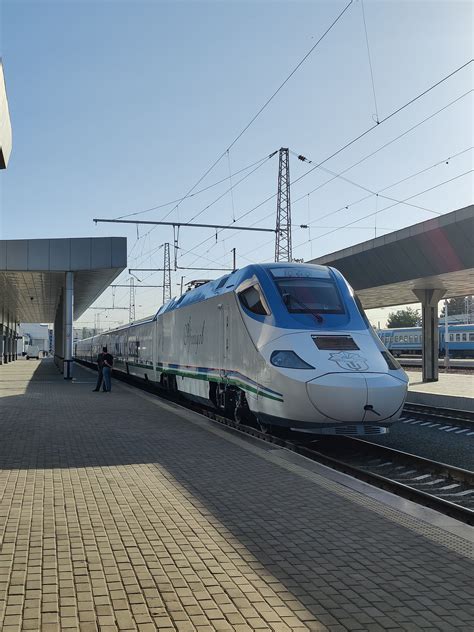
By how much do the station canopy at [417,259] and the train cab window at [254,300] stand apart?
9.00m

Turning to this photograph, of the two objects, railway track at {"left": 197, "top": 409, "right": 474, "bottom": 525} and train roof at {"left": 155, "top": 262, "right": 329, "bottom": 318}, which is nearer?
railway track at {"left": 197, "top": 409, "right": 474, "bottom": 525}

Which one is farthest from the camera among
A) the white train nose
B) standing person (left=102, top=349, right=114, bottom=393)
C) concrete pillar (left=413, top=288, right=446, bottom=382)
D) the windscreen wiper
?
concrete pillar (left=413, top=288, right=446, bottom=382)

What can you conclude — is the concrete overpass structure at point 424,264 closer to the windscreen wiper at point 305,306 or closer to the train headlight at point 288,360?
the windscreen wiper at point 305,306

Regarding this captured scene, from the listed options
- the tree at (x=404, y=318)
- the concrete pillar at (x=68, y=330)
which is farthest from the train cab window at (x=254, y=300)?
the tree at (x=404, y=318)

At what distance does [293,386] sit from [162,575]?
5.36 metres

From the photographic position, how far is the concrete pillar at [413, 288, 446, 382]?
26422mm

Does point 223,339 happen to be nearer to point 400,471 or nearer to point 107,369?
point 400,471

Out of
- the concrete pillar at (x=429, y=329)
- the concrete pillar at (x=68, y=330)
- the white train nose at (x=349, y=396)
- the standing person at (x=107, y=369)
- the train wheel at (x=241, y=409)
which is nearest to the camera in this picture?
the white train nose at (x=349, y=396)

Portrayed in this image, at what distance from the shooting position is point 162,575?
4.24m

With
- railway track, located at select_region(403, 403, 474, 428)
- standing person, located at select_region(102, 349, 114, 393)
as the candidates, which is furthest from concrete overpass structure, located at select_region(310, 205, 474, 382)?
standing person, located at select_region(102, 349, 114, 393)

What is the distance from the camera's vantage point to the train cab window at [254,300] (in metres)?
10.8

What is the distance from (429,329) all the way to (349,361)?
59.2 ft

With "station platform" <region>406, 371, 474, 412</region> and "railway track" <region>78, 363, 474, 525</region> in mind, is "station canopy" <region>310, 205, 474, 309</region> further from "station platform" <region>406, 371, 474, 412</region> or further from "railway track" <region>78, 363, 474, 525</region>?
"railway track" <region>78, 363, 474, 525</region>

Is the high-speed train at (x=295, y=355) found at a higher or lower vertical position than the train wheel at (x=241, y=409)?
Result: higher
